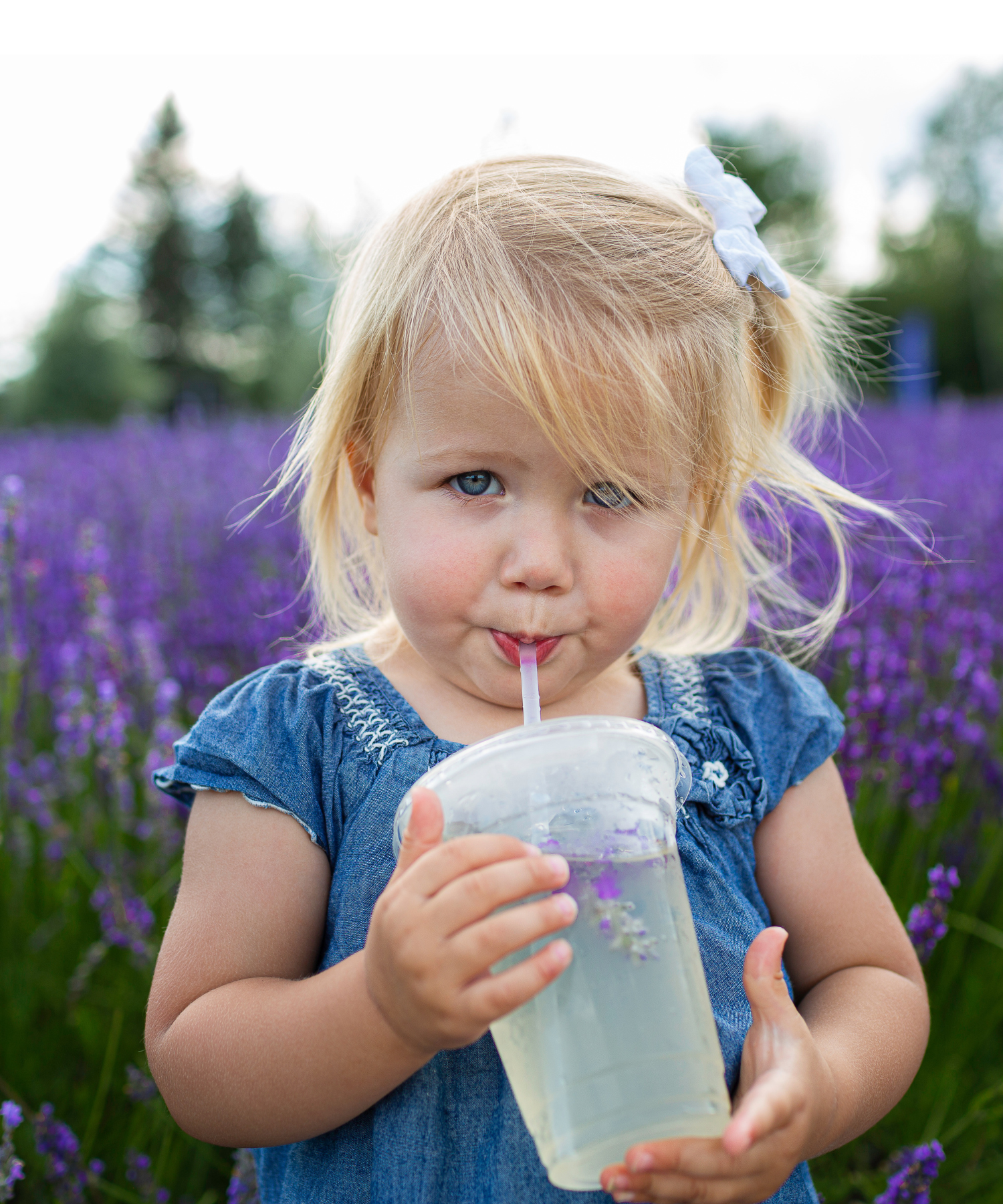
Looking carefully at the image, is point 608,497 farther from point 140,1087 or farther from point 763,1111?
point 140,1087

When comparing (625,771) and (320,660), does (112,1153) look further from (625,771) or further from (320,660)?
(625,771)

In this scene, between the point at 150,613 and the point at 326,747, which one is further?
the point at 150,613

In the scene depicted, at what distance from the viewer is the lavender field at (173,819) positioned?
164 cm

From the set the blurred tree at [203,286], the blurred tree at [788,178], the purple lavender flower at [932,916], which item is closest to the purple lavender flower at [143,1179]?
the purple lavender flower at [932,916]

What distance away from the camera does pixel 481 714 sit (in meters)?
1.33

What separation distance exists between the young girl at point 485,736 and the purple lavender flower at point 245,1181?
13cm

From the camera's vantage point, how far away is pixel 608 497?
45.4 inches

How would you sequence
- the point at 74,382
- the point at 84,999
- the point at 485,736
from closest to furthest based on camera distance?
1. the point at 485,736
2. the point at 84,999
3. the point at 74,382

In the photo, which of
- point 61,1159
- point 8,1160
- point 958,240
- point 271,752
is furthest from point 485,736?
point 958,240

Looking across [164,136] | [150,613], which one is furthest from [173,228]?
[150,613]

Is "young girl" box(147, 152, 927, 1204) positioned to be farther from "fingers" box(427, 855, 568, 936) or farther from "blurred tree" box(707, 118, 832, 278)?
"blurred tree" box(707, 118, 832, 278)

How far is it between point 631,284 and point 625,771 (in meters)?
0.60

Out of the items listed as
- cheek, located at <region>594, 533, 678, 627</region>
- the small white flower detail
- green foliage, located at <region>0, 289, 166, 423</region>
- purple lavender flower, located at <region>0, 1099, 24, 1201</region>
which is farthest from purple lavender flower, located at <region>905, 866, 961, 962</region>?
green foliage, located at <region>0, 289, 166, 423</region>

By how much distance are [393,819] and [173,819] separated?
125cm
